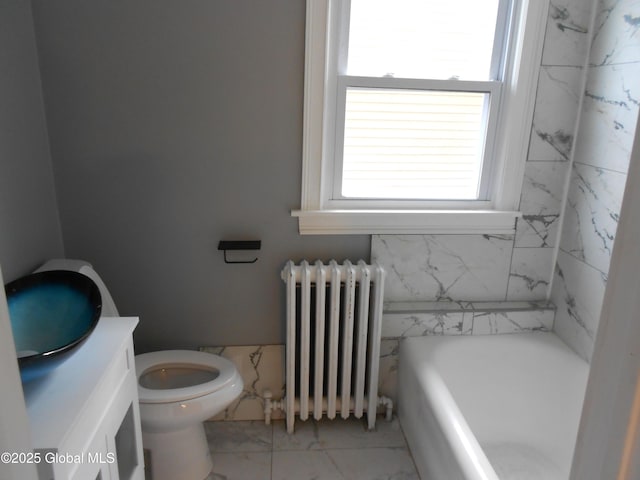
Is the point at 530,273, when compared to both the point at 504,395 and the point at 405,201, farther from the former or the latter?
the point at 405,201

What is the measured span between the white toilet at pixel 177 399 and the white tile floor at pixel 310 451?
0.15m

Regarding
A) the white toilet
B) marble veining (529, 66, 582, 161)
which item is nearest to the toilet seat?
the white toilet

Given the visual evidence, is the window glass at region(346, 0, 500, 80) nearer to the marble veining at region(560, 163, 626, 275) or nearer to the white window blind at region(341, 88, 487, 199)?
the white window blind at region(341, 88, 487, 199)

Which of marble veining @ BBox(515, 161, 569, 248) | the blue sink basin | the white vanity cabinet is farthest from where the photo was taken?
marble veining @ BBox(515, 161, 569, 248)

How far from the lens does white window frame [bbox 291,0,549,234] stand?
1.90 metres

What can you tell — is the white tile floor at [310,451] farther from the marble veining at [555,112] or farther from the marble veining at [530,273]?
the marble veining at [555,112]

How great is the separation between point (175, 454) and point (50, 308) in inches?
32.1

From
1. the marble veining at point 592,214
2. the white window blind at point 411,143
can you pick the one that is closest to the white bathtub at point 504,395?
the marble veining at point 592,214

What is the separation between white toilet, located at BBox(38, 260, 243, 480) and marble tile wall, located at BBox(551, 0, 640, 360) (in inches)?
59.5

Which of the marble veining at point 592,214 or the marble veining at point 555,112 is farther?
the marble veining at point 555,112

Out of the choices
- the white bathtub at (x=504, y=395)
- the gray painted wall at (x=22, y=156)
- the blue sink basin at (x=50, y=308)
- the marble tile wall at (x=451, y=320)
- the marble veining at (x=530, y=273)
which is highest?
the gray painted wall at (x=22, y=156)

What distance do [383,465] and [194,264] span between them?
3.89 feet

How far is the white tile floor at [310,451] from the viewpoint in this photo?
1.97m

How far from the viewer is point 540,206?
2.19 meters
